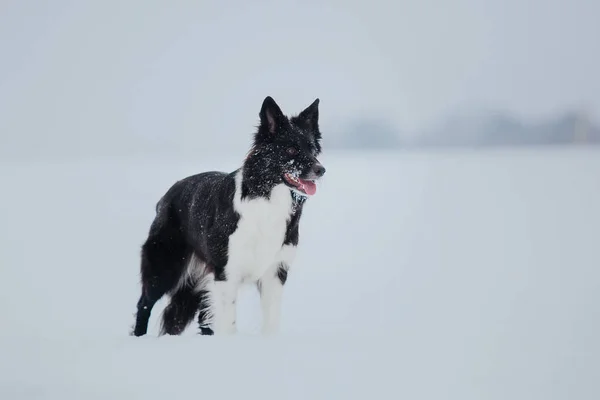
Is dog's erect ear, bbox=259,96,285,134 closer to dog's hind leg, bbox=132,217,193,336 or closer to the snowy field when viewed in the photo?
dog's hind leg, bbox=132,217,193,336

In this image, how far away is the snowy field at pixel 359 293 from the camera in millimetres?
3410

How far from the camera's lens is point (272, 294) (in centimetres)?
529

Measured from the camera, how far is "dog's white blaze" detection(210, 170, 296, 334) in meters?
5.04

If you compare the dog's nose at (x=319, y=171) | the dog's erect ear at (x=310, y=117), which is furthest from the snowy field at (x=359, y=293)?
the dog's erect ear at (x=310, y=117)

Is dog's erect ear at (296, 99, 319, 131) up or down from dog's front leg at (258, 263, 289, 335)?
up

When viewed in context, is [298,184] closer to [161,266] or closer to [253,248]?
[253,248]

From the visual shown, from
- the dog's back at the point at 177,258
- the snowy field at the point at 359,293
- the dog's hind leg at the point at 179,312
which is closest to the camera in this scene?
the snowy field at the point at 359,293

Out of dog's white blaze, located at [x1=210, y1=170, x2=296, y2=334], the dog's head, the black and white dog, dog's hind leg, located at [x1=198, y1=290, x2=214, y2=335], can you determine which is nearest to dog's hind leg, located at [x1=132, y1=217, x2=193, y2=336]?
the black and white dog

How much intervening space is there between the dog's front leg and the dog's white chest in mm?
147

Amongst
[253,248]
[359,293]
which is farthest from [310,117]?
[359,293]

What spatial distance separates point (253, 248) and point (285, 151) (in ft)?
3.04

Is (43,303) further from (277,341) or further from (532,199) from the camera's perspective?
(532,199)

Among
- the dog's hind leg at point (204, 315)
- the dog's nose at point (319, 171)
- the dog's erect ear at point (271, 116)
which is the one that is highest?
the dog's erect ear at point (271, 116)

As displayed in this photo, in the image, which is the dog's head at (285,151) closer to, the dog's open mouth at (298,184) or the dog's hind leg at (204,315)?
the dog's open mouth at (298,184)
